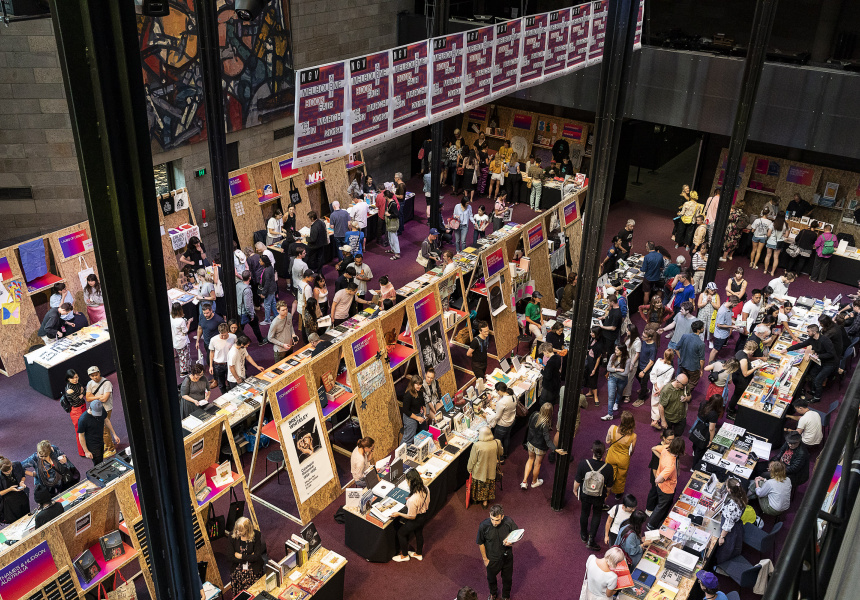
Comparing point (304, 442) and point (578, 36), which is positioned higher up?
point (578, 36)

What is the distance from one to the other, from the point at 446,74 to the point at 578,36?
4.49m

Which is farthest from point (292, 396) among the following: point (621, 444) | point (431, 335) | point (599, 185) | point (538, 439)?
point (599, 185)

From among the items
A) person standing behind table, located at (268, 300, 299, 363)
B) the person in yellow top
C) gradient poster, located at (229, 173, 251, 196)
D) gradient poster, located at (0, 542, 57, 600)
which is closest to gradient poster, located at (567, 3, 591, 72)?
the person in yellow top

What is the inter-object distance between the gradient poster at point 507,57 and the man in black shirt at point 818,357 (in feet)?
20.9

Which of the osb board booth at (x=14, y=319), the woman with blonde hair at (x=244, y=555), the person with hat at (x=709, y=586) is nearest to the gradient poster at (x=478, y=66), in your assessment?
the woman with blonde hair at (x=244, y=555)

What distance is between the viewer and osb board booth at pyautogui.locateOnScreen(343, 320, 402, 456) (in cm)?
1109

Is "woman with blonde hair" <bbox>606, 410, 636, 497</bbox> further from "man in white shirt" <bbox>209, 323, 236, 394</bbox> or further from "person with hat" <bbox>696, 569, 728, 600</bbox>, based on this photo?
"man in white shirt" <bbox>209, 323, 236, 394</bbox>

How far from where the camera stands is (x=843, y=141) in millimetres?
16984

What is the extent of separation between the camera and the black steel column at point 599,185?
8367 mm

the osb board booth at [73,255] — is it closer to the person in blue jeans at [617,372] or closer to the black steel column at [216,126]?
the black steel column at [216,126]

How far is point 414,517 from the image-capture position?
30.3ft

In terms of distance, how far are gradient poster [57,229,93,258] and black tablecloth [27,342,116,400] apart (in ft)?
7.90

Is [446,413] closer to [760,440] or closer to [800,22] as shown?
[760,440]

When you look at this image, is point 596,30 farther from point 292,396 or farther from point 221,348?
point 292,396
